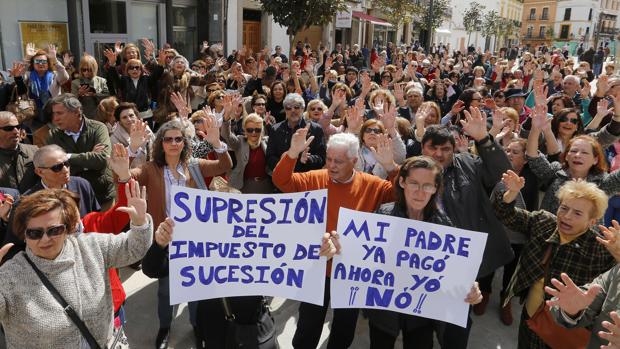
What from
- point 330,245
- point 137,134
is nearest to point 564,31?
point 137,134

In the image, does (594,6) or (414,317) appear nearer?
(414,317)

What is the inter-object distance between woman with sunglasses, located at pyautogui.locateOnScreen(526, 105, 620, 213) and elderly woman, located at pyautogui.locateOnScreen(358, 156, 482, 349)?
1293 mm

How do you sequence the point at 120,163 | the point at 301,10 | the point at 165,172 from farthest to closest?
the point at 301,10 → the point at 165,172 → the point at 120,163

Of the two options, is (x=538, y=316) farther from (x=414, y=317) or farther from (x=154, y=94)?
(x=154, y=94)

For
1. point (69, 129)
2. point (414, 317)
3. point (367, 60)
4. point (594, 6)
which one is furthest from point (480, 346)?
point (594, 6)

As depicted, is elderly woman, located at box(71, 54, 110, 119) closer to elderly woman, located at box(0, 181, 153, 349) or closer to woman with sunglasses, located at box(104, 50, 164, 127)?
woman with sunglasses, located at box(104, 50, 164, 127)

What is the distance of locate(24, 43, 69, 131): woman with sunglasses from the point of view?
598 centimetres

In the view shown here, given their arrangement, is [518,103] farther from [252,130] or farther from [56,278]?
[56,278]

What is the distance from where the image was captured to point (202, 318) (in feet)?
9.11

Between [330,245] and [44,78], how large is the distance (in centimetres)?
526

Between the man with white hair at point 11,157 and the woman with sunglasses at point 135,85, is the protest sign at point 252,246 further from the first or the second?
the woman with sunglasses at point 135,85

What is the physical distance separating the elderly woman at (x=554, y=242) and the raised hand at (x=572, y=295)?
594mm

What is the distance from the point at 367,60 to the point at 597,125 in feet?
47.7

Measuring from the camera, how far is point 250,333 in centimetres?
254
